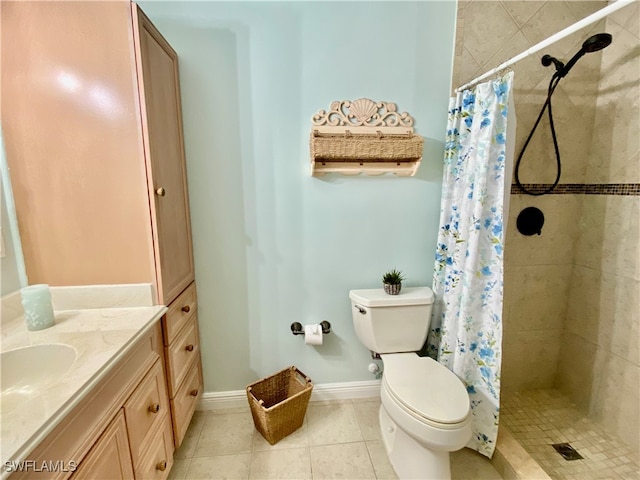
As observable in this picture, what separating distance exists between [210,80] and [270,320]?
4.44 feet

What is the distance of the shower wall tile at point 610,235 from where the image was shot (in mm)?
1377

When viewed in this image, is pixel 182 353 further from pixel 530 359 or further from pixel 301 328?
pixel 530 359

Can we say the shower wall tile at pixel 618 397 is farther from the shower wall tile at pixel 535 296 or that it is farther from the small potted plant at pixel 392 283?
the small potted plant at pixel 392 283

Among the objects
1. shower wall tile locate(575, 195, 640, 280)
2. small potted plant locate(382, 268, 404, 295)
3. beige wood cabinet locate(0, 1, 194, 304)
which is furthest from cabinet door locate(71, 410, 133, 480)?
shower wall tile locate(575, 195, 640, 280)

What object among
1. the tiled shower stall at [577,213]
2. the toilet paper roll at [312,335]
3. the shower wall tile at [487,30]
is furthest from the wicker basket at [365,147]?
the toilet paper roll at [312,335]

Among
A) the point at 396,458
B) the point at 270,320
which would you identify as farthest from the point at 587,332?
the point at 270,320

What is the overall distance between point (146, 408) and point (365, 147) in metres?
1.47

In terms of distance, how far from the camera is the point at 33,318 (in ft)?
2.99

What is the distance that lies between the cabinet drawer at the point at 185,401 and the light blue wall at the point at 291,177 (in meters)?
0.11

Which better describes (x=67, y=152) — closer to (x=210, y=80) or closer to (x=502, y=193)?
(x=210, y=80)

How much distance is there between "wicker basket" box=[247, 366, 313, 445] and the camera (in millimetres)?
1362

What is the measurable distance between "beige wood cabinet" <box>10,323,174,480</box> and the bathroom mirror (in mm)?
558

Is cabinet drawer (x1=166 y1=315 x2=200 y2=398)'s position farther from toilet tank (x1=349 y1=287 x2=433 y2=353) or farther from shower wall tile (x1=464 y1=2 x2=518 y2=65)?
shower wall tile (x1=464 y1=2 x2=518 y2=65)

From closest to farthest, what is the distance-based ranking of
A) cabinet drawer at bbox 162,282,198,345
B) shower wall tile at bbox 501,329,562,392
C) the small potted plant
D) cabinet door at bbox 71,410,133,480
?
cabinet door at bbox 71,410,133,480
cabinet drawer at bbox 162,282,198,345
the small potted plant
shower wall tile at bbox 501,329,562,392
